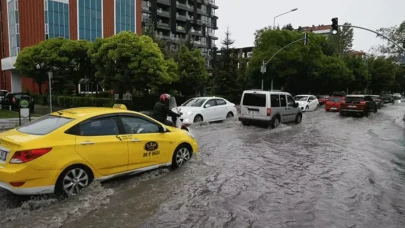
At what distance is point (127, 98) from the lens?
1001 inches

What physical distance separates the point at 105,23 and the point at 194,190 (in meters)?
47.4

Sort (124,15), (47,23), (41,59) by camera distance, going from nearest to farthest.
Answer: (41,59) → (47,23) → (124,15)

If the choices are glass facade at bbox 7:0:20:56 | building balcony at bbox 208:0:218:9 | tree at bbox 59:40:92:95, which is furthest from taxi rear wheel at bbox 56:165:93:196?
building balcony at bbox 208:0:218:9

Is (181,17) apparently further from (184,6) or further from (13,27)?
(13,27)

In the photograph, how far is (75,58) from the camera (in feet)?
105

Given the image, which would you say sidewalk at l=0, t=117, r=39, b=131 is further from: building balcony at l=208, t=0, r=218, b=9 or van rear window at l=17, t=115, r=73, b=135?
building balcony at l=208, t=0, r=218, b=9

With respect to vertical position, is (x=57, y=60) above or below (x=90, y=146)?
above

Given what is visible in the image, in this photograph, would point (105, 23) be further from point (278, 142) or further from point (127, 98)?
point (278, 142)

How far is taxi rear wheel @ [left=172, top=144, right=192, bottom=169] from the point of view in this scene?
7.64 metres

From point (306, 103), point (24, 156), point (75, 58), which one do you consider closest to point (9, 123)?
point (24, 156)

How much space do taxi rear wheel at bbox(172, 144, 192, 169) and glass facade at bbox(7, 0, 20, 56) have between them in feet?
143

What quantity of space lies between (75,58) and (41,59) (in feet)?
10.1

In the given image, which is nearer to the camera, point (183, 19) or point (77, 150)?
point (77, 150)

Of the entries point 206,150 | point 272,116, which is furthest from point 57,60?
point 206,150
